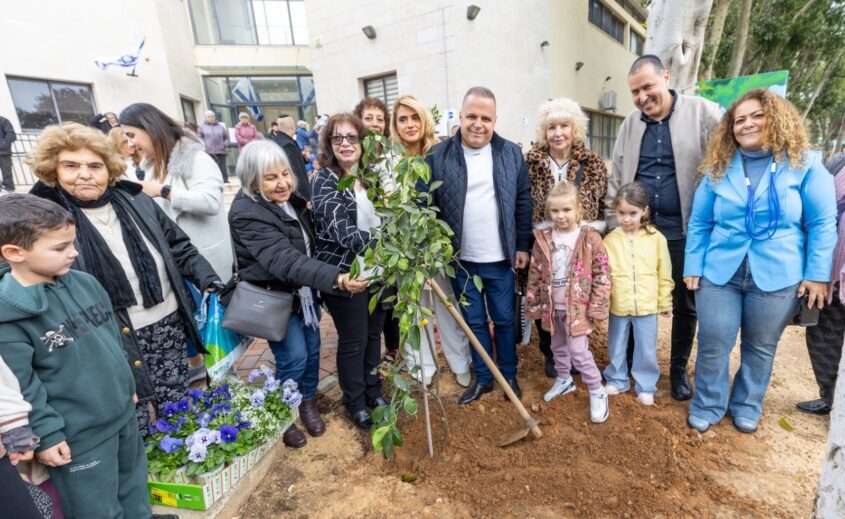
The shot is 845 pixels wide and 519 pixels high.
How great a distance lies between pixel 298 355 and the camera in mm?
2672

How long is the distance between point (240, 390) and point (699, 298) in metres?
2.83

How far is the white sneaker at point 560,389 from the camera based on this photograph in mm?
2938

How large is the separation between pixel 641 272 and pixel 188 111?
52.3ft

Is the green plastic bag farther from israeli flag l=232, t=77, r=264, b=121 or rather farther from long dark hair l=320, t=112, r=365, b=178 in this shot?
israeli flag l=232, t=77, r=264, b=121

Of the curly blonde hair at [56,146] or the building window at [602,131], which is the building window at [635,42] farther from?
the curly blonde hair at [56,146]

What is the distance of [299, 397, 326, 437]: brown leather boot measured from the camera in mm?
2766

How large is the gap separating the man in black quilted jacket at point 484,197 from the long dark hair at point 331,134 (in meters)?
0.49

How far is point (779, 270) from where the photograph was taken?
89.6 inches

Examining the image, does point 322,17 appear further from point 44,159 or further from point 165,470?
point 165,470

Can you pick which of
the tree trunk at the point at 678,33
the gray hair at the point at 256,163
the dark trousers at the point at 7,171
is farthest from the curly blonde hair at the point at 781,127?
the dark trousers at the point at 7,171

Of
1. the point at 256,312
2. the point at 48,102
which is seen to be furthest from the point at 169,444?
the point at 48,102

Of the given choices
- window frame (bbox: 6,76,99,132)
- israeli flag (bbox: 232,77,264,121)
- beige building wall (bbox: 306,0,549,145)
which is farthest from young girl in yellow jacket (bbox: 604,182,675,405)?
israeli flag (bbox: 232,77,264,121)

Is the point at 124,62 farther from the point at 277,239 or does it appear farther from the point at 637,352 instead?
the point at 637,352

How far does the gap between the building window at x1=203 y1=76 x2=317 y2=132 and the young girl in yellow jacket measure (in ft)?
48.3
